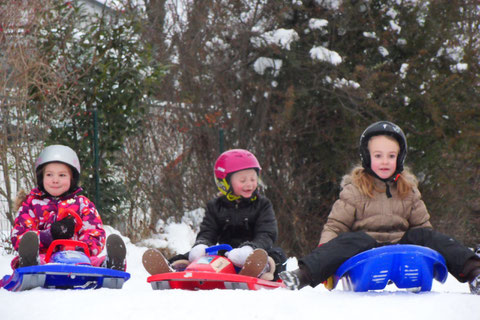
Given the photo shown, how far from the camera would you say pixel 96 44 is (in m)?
8.30

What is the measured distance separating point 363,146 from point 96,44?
4542mm

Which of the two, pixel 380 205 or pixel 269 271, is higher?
pixel 380 205

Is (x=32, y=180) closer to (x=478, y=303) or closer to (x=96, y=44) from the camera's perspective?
(x=96, y=44)

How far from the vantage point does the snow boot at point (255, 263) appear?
16.0 ft

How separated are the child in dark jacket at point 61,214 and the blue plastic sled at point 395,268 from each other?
6.21 feet

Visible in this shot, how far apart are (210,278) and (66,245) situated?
124 centimetres

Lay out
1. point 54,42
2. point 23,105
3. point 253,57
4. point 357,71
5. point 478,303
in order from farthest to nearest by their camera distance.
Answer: point 253,57, point 357,71, point 54,42, point 23,105, point 478,303

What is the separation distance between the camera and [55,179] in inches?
213

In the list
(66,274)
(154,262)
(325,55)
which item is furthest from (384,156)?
(325,55)

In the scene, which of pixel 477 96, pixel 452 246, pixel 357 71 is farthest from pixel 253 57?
pixel 452 246

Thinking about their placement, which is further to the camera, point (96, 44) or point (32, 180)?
point (96, 44)

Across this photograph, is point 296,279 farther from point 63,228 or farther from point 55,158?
point 55,158

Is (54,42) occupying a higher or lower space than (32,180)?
higher

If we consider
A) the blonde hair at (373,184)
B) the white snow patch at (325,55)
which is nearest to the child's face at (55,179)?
the blonde hair at (373,184)
